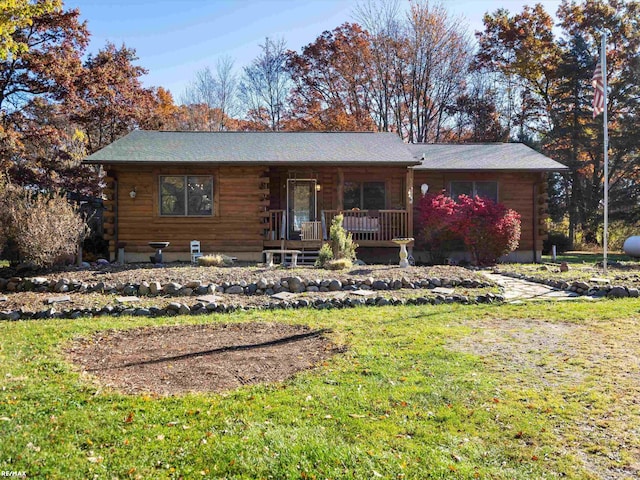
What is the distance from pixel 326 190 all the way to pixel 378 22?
16531 millimetres

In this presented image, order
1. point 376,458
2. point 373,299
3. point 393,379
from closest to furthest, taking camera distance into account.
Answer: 1. point 376,458
2. point 393,379
3. point 373,299

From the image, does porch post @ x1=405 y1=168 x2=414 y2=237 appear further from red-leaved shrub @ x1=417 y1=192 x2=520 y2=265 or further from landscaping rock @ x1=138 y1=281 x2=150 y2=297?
landscaping rock @ x1=138 y1=281 x2=150 y2=297

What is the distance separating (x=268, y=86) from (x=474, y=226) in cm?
2104

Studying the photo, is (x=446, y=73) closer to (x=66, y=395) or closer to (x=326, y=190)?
(x=326, y=190)

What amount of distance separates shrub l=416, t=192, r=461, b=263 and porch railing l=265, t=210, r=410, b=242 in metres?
0.70

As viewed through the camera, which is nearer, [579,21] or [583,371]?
[583,371]

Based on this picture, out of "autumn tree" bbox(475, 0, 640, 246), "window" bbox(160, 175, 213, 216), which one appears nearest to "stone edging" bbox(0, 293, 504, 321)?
"window" bbox(160, 175, 213, 216)

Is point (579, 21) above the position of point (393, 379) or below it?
above

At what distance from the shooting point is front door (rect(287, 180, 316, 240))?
15836 mm

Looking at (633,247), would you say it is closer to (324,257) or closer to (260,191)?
(324,257)

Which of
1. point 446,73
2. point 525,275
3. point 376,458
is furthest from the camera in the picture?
point 446,73

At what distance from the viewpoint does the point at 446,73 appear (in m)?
A: 28.1

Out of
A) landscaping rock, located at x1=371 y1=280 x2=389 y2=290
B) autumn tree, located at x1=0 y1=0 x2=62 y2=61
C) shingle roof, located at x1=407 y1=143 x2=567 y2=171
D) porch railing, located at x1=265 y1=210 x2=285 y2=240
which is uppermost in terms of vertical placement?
autumn tree, located at x1=0 y1=0 x2=62 y2=61

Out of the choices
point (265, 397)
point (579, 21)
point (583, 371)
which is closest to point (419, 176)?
point (583, 371)
